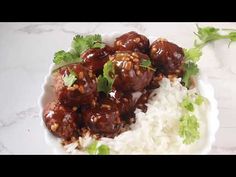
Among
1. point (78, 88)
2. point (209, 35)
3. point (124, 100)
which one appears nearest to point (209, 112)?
point (124, 100)

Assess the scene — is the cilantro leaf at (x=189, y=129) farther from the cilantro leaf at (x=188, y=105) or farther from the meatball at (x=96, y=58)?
the meatball at (x=96, y=58)

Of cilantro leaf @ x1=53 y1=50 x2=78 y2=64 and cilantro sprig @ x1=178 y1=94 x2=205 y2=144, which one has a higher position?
cilantro leaf @ x1=53 y1=50 x2=78 y2=64

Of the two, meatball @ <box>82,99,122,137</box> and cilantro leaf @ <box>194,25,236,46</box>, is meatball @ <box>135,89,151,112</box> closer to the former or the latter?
meatball @ <box>82,99,122,137</box>

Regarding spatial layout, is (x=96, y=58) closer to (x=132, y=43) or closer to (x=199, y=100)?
(x=132, y=43)

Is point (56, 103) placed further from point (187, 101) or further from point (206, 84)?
point (206, 84)

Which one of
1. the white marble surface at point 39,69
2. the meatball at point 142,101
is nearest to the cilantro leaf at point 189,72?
the meatball at point 142,101

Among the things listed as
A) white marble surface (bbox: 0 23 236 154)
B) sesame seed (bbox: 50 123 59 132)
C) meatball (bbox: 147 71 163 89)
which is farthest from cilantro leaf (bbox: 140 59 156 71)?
white marble surface (bbox: 0 23 236 154)
